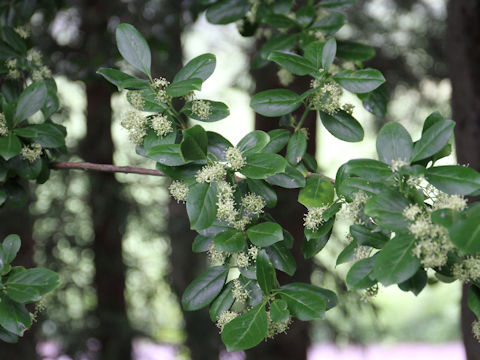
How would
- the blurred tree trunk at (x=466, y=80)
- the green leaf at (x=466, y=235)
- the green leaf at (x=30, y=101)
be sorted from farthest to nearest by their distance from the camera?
1. the blurred tree trunk at (x=466, y=80)
2. the green leaf at (x=30, y=101)
3. the green leaf at (x=466, y=235)

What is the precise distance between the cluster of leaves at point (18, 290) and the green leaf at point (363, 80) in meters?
0.79

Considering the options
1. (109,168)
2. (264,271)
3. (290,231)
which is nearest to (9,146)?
(109,168)

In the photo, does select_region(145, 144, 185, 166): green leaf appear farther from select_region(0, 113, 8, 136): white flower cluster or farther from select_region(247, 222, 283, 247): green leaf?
select_region(0, 113, 8, 136): white flower cluster

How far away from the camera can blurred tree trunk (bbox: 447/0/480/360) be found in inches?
85.5

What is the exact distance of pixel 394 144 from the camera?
1.06 meters

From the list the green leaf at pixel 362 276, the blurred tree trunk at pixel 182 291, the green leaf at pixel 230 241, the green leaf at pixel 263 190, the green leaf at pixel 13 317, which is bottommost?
the blurred tree trunk at pixel 182 291

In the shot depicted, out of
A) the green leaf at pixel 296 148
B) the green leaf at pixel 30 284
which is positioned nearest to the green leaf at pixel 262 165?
the green leaf at pixel 296 148

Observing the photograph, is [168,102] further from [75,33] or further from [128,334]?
[75,33]

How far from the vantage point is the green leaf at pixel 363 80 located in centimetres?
123

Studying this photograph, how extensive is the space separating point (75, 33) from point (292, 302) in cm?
354

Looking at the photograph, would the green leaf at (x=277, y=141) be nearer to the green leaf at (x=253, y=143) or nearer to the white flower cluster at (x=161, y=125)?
the green leaf at (x=253, y=143)

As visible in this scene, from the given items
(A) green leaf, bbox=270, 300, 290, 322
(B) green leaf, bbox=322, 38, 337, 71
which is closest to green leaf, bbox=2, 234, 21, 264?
(A) green leaf, bbox=270, 300, 290, 322

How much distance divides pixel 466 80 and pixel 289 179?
1.37 m

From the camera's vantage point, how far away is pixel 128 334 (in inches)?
148
